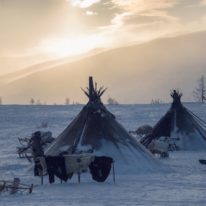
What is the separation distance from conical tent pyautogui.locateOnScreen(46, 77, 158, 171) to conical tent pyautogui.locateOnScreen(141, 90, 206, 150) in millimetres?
9188

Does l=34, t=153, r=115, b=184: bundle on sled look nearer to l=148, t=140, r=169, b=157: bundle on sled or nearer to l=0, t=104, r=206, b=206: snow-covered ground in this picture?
l=0, t=104, r=206, b=206: snow-covered ground

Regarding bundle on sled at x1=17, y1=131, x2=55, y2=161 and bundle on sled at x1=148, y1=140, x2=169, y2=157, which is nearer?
bundle on sled at x1=17, y1=131, x2=55, y2=161

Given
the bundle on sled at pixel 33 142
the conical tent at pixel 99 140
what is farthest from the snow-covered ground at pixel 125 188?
the conical tent at pixel 99 140

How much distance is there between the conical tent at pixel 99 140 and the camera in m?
24.9

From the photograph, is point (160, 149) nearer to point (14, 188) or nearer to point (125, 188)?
point (125, 188)

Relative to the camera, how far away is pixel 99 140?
25469 mm

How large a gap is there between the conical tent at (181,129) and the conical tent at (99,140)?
919 cm

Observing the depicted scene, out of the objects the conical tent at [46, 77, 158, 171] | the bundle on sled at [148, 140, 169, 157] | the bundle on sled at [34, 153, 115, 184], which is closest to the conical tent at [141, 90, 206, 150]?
the bundle on sled at [148, 140, 169, 157]

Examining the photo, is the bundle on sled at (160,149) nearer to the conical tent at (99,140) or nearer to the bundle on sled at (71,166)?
the conical tent at (99,140)

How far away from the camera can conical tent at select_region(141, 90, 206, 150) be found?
36250mm

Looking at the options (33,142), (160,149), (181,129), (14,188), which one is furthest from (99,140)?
(181,129)

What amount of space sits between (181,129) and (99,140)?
13.0 metres

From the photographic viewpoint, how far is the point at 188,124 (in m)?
37.2

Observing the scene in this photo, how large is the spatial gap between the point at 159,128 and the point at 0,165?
1418cm
